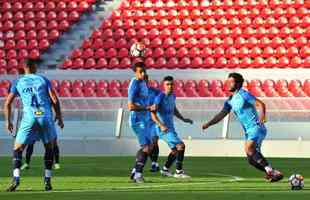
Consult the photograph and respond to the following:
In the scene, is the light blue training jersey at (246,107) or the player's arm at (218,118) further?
the player's arm at (218,118)

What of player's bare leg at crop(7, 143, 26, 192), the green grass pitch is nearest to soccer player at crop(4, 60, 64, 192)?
player's bare leg at crop(7, 143, 26, 192)

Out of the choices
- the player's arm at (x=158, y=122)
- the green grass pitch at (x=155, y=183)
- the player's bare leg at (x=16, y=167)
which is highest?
the player's arm at (x=158, y=122)

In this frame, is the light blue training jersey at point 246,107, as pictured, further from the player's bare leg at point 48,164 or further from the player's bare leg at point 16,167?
the player's bare leg at point 16,167

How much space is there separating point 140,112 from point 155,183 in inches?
52.0

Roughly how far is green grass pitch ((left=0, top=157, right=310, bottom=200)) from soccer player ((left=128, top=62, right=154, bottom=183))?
423mm

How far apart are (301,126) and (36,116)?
14.6 m

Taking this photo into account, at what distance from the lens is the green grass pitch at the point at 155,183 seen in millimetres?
14147

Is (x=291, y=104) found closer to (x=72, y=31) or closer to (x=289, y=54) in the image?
(x=289, y=54)

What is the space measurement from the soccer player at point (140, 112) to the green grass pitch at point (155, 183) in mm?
423

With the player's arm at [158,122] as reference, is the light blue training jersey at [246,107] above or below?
above

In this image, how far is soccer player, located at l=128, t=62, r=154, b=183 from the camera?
1755 centimetres

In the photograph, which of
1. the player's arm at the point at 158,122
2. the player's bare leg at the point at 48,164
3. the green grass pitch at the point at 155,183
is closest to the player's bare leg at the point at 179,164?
the green grass pitch at the point at 155,183

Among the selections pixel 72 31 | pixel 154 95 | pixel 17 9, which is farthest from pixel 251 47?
pixel 154 95

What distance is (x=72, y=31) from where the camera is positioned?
41250mm
